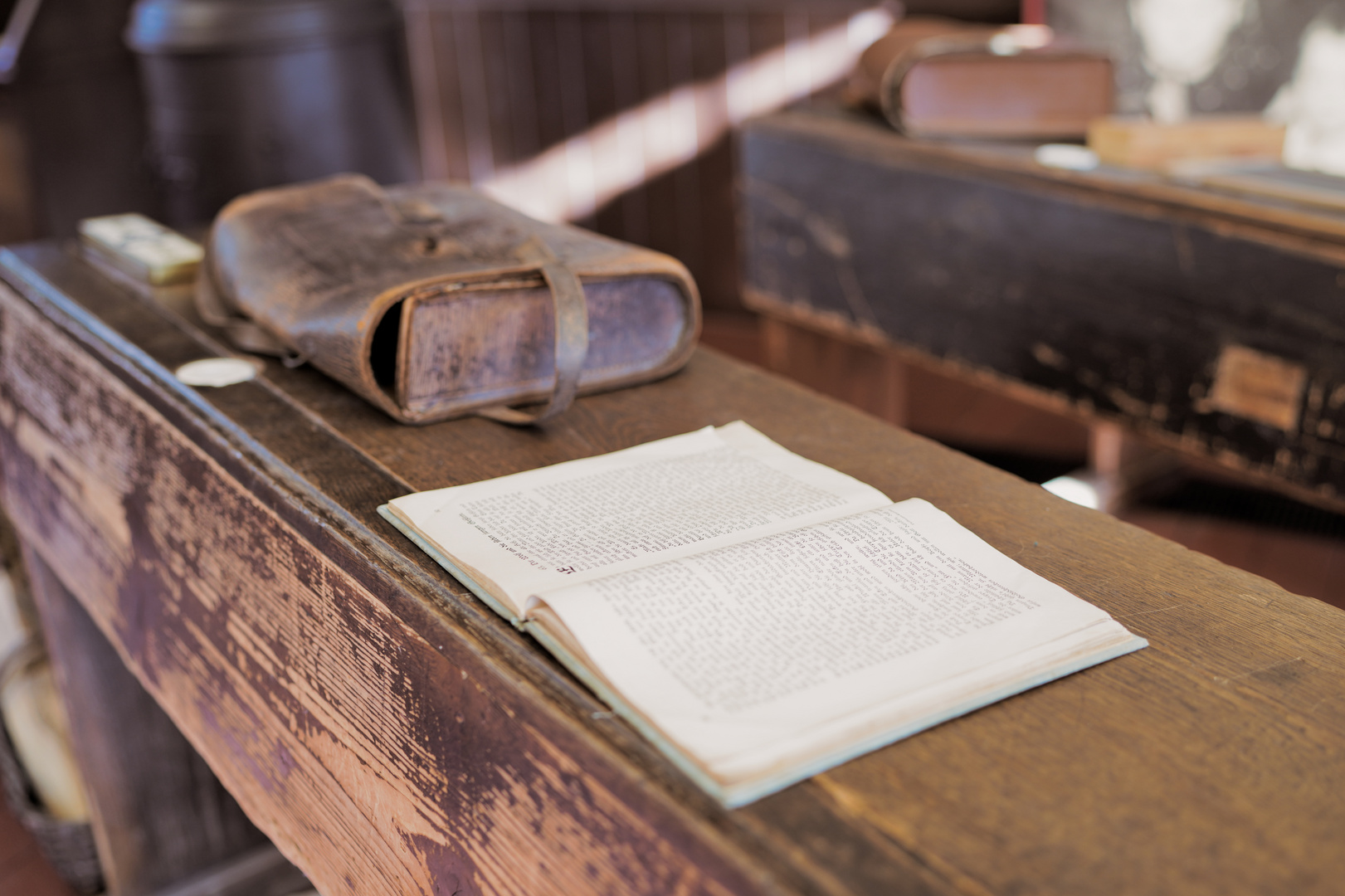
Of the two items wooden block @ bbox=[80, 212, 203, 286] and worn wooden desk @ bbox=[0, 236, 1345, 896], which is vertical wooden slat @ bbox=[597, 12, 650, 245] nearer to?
wooden block @ bbox=[80, 212, 203, 286]

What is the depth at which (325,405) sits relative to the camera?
109 centimetres

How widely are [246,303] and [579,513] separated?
54 centimetres

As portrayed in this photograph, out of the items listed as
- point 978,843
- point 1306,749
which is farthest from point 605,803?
point 1306,749

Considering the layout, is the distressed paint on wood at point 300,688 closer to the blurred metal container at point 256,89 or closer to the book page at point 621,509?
the book page at point 621,509

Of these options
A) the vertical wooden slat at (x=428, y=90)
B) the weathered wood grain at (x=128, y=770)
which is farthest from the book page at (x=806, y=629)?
the vertical wooden slat at (x=428, y=90)

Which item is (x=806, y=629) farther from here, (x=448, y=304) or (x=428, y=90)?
(x=428, y=90)

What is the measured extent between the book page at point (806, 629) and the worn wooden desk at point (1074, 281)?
921 millimetres

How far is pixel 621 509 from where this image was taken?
851 millimetres

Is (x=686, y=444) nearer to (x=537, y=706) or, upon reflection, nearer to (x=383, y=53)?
(x=537, y=706)

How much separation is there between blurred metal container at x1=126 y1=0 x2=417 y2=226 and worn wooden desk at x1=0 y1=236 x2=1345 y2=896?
A: 173 cm

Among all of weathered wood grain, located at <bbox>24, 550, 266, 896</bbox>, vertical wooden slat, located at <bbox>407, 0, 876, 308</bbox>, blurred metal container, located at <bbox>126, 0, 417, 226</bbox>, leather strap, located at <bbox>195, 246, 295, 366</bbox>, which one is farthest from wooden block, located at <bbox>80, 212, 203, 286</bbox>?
vertical wooden slat, located at <bbox>407, 0, 876, 308</bbox>

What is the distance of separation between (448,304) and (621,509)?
0.28m

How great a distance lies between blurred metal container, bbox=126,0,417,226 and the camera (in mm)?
2855

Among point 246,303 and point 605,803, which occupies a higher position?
point 246,303
